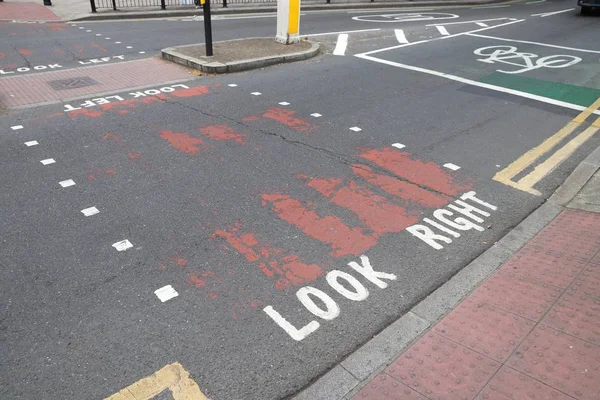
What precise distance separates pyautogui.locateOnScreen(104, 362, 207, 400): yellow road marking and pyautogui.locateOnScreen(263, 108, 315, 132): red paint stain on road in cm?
492

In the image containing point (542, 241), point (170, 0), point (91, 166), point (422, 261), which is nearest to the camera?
point (422, 261)

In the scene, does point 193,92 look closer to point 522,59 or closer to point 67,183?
point 67,183

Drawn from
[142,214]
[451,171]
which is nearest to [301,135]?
[451,171]

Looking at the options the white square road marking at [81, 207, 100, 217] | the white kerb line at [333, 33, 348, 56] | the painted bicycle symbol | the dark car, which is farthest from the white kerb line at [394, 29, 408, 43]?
the white square road marking at [81, 207, 100, 217]

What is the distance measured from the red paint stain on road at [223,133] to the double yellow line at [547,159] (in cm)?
369

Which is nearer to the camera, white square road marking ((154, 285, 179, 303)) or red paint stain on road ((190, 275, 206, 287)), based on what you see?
white square road marking ((154, 285, 179, 303))

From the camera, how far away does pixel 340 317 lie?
3830 millimetres

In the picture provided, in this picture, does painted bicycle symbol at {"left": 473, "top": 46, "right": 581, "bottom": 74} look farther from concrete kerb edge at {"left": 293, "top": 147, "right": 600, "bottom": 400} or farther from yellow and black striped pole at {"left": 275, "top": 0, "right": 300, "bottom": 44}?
concrete kerb edge at {"left": 293, "top": 147, "right": 600, "bottom": 400}

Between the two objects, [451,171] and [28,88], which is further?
[28,88]

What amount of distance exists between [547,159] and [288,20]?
818cm

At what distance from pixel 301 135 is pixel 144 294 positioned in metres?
4.03

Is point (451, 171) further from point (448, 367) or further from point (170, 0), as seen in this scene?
point (170, 0)

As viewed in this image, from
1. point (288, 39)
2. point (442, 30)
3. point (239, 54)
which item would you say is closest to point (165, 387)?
point (239, 54)

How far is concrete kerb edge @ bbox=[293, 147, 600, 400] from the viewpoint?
3260 mm
